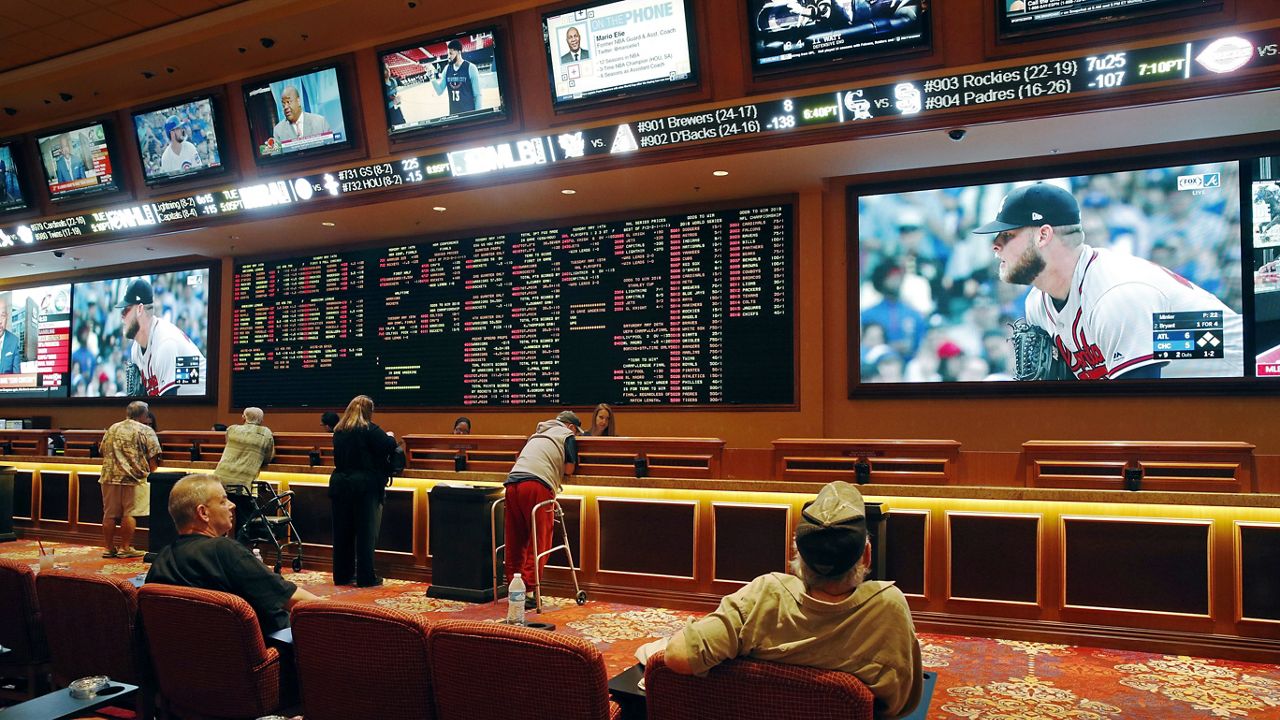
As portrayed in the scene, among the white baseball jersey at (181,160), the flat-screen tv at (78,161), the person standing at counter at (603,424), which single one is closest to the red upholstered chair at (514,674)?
the person standing at counter at (603,424)

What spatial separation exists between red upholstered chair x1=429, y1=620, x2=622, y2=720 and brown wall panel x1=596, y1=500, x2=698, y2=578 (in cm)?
350

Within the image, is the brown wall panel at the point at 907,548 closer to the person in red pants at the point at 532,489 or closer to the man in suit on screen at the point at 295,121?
the person in red pants at the point at 532,489

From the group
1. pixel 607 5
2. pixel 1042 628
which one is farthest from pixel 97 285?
pixel 1042 628

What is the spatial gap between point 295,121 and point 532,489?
457 centimetres

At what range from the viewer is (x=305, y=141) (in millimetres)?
7848

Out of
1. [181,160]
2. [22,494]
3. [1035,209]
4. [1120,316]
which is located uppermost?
[181,160]

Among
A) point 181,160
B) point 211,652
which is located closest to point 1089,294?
point 211,652

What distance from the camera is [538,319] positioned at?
8289mm

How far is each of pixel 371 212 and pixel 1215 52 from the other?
6.60 metres

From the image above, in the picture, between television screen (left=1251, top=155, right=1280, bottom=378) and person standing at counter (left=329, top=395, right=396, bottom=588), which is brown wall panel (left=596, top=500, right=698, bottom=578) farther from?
television screen (left=1251, top=155, right=1280, bottom=378)

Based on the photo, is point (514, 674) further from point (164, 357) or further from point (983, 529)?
point (164, 357)

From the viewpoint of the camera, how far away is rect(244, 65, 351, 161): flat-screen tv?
7632 millimetres

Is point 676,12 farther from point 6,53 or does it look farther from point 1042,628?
point 6,53

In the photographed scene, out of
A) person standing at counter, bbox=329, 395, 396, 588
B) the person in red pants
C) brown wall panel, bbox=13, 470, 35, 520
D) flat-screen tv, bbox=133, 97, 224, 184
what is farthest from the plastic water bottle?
brown wall panel, bbox=13, 470, 35, 520
